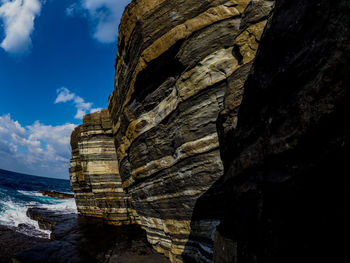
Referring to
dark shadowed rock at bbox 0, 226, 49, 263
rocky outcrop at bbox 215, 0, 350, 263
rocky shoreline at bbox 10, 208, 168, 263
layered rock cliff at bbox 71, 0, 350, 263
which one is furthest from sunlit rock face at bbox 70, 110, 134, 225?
rocky outcrop at bbox 215, 0, 350, 263

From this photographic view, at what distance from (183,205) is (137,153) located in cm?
277

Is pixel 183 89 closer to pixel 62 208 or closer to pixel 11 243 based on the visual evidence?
pixel 11 243

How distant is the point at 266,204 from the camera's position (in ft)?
5.99

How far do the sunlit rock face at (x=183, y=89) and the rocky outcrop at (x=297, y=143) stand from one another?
39.2 inches

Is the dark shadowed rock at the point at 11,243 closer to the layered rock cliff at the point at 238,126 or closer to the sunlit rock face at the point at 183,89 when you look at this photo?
the layered rock cliff at the point at 238,126

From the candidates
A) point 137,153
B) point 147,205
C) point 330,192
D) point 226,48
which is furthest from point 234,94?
point 147,205

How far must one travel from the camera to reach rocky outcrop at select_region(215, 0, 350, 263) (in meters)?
1.28

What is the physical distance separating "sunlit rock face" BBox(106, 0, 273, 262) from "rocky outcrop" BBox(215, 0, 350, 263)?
3.27ft

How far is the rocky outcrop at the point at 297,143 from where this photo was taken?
1.28m

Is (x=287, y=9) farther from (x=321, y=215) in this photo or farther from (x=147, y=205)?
(x=147, y=205)

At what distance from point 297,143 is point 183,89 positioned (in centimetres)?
344

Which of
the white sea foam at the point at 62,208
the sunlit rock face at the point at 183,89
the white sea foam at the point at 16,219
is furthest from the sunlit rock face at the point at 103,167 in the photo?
the white sea foam at the point at 62,208

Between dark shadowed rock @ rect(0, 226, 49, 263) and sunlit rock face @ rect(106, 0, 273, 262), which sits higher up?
sunlit rock face @ rect(106, 0, 273, 262)

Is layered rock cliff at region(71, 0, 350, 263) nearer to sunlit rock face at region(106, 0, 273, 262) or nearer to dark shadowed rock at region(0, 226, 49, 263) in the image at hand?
sunlit rock face at region(106, 0, 273, 262)
